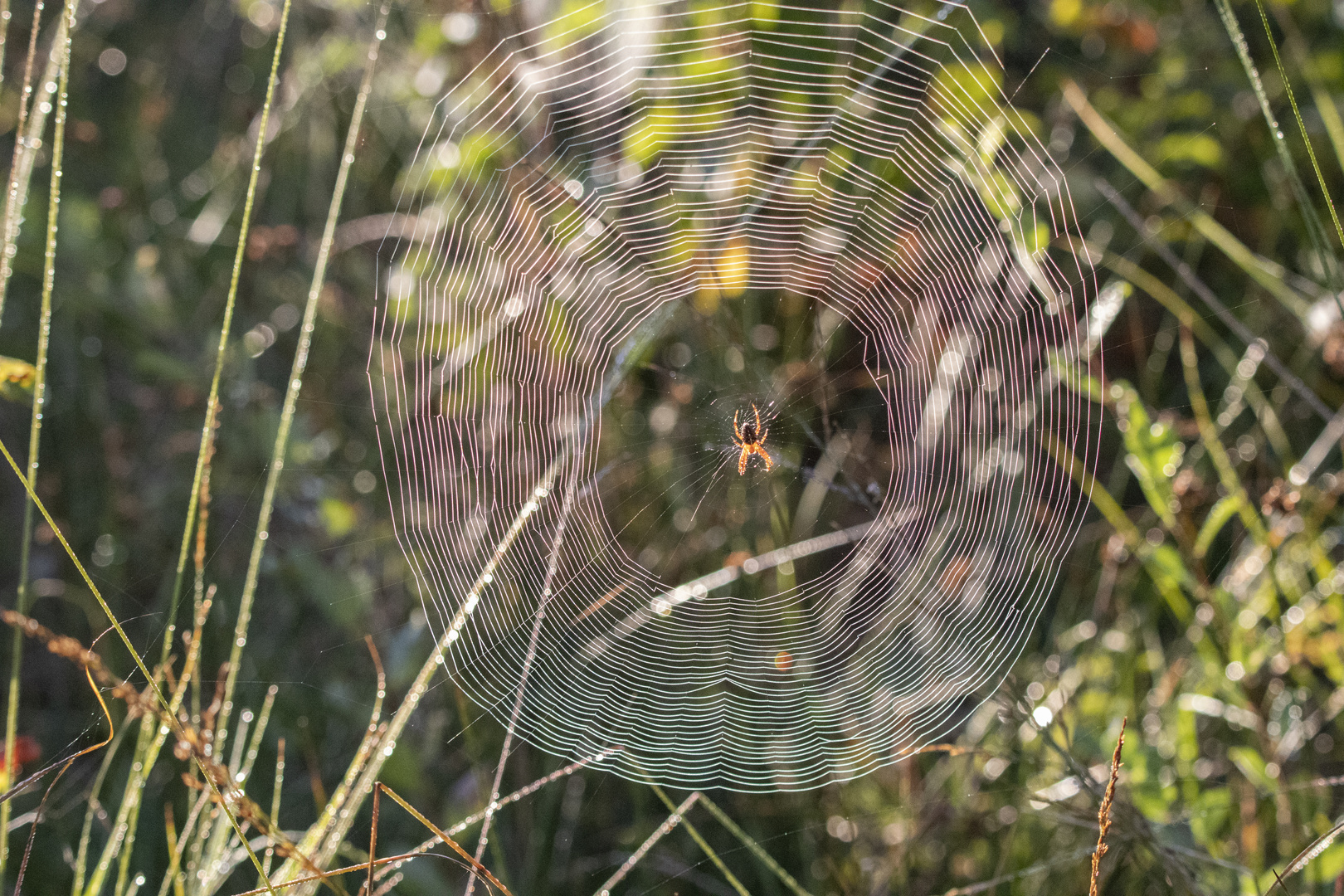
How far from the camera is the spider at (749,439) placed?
2967mm

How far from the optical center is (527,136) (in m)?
3.32

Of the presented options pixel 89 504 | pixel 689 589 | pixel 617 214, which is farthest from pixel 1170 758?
pixel 89 504

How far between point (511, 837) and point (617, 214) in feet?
6.73

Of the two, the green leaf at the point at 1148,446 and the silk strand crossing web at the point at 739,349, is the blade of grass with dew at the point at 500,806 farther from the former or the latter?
the green leaf at the point at 1148,446

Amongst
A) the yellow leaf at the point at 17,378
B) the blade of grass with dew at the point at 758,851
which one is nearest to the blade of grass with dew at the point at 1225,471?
the blade of grass with dew at the point at 758,851

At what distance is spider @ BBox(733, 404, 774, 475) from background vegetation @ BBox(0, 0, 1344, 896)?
103cm

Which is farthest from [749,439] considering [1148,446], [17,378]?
[17,378]

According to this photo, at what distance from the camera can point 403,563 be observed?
9.20 feet

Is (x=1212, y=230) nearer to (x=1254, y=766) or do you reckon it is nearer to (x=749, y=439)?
(x=1254, y=766)

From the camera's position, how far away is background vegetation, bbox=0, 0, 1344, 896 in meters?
1.89

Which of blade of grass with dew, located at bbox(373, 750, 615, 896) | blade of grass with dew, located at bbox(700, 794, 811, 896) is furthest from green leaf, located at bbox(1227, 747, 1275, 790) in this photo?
blade of grass with dew, located at bbox(373, 750, 615, 896)

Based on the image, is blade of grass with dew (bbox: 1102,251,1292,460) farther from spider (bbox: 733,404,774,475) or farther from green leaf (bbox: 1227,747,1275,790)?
spider (bbox: 733,404,774,475)

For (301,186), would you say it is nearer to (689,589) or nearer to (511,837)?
(689,589)

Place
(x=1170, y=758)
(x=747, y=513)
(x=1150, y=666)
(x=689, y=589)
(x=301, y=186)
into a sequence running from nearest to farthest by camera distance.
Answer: (x=1170, y=758) < (x=1150, y=666) < (x=689, y=589) < (x=747, y=513) < (x=301, y=186)
